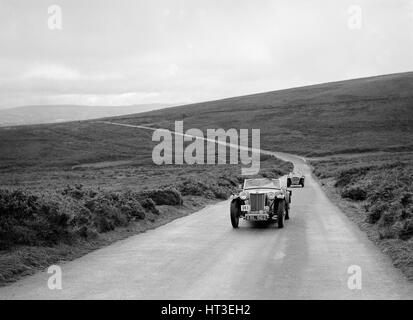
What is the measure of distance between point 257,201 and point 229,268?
789cm

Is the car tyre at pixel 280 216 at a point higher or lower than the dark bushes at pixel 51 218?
lower

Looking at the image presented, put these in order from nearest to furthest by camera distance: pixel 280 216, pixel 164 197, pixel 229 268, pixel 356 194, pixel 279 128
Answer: pixel 229 268
pixel 280 216
pixel 164 197
pixel 356 194
pixel 279 128

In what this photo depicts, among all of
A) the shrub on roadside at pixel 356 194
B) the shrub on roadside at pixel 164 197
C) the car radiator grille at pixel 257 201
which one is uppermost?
the car radiator grille at pixel 257 201

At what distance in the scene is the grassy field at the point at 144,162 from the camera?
48.5 ft

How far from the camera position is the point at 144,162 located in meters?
90.9

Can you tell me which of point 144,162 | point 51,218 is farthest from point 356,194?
point 144,162

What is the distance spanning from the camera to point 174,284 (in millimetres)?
10305

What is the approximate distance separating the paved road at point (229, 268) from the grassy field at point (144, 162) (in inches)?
55.0

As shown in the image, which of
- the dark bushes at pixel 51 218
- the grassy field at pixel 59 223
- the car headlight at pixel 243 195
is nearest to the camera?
the grassy field at pixel 59 223
